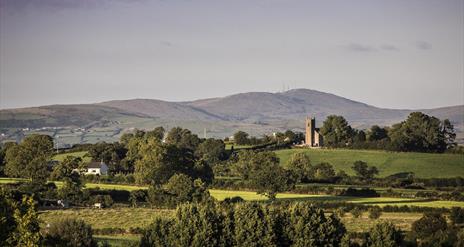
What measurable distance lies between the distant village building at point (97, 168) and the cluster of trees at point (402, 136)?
4152 cm

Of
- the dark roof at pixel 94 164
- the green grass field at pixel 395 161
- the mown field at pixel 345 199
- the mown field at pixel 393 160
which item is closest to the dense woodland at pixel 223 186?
the mown field at pixel 345 199

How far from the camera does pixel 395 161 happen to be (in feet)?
365

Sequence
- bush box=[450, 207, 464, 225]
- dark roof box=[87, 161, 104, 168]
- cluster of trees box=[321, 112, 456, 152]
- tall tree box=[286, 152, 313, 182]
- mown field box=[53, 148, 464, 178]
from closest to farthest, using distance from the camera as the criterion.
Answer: bush box=[450, 207, 464, 225]
tall tree box=[286, 152, 313, 182]
mown field box=[53, 148, 464, 178]
dark roof box=[87, 161, 104, 168]
cluster of trees box=[321, 112, 456, 152]

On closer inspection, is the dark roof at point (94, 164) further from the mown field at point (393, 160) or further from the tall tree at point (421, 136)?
the tall tree at point (421, 136)

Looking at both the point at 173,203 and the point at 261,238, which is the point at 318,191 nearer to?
the point at 173,203

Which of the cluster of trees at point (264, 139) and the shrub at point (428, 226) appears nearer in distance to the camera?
the shrub at point (428, 226)

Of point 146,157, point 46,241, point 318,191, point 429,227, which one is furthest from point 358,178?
point 46,241

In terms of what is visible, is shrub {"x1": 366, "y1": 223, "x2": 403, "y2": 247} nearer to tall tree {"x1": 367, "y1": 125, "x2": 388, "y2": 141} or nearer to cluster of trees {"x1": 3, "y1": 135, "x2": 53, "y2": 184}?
cluster of trees {"x1": 3, "y1": 135, "x2": 53, "y2": 184}

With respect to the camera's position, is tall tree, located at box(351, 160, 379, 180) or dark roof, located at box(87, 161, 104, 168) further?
dark roof, located at box(87, 161, 104, 168)

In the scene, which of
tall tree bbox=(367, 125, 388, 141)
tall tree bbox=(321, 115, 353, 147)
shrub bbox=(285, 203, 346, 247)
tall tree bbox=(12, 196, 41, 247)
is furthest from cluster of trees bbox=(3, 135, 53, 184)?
tall tree bbox=(367, 125, 388, 141)

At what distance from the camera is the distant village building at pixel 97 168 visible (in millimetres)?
105287

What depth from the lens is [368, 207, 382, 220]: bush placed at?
61828 mm

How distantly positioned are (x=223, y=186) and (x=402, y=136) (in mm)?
47294

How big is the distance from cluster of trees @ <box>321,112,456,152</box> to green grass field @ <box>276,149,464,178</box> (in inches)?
191
